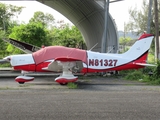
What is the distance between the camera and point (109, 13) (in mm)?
18234

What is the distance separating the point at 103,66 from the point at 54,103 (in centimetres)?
706

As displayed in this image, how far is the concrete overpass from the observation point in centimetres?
1953

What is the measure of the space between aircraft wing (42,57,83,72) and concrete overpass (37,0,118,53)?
6019mm

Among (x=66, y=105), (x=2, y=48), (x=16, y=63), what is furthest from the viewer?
(x=2, y=48)

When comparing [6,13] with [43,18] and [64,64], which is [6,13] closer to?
[43,18]

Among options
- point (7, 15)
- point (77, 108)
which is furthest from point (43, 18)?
point (77, 108)

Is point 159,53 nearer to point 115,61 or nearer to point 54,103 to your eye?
point 115,61

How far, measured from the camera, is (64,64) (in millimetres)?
12391

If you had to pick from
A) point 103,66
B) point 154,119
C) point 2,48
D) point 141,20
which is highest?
point 141,20

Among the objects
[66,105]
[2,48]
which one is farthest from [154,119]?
[2,48]

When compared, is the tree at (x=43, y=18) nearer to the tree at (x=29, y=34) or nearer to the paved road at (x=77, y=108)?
the tree at (x=29, y=34)

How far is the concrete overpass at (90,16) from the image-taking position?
64.1 feet

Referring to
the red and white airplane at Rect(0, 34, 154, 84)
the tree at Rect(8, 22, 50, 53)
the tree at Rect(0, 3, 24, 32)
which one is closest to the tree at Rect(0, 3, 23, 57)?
the tree at Rect(0, 3, 24, 32)

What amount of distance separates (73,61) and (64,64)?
47 centimetres
